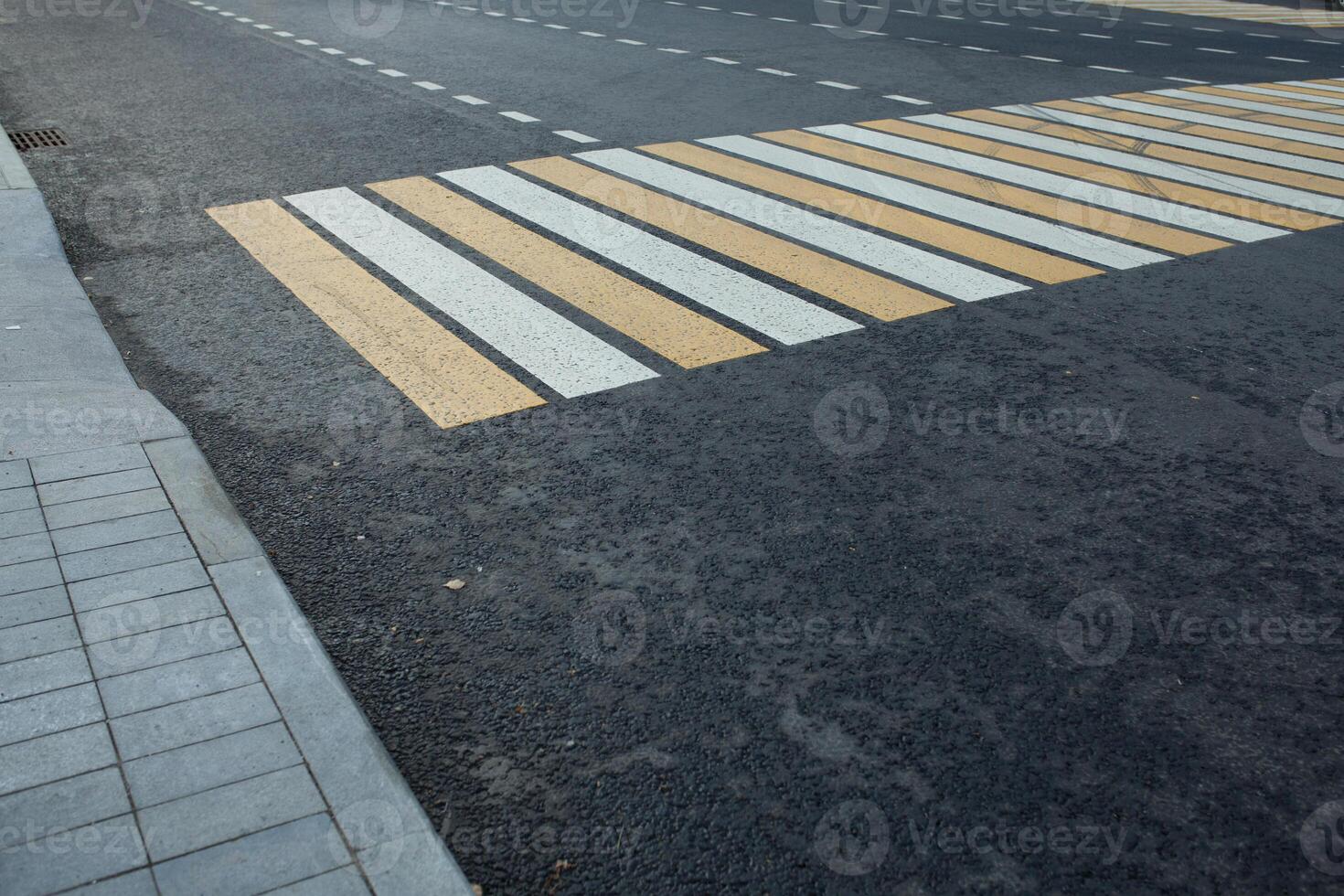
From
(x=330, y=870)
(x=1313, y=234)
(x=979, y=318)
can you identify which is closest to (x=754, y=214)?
(x=979, y=318)

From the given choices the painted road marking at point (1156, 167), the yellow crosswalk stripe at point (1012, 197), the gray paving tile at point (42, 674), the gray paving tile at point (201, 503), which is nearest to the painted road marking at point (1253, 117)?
the painted road marking at point (1156, 167)

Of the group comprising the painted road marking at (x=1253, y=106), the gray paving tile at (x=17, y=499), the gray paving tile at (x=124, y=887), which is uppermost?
the painted road marking at (x=1253, y=106)

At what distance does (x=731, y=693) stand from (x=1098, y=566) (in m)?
1.57

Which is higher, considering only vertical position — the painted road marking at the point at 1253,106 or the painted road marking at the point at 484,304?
the painted road marking at the point at 1253,106

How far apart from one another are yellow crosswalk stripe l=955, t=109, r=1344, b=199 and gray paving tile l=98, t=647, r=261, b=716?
8.19 meters

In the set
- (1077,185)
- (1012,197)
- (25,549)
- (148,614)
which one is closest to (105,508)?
(25,549)

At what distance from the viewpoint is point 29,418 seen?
4.58 meters

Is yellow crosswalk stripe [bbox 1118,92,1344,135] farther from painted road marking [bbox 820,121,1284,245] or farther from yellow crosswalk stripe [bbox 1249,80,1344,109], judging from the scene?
painted road marking [bbox 820,121,1284,245]

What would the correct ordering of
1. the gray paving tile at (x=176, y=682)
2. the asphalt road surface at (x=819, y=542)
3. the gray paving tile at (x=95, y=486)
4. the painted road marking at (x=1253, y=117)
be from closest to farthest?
the asphalt road surface at (x=819, y=542) < the gray paving tile at (x=176, y=682) < the gray paving tile at (x=95, y=486) < the painted road marking at (x=1253, y=117)

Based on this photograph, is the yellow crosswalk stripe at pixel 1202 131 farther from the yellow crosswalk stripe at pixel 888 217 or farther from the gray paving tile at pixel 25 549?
the gray paving tile at pixel 25 549

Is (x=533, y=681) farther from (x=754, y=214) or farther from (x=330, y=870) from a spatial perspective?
(x=754, y=214)

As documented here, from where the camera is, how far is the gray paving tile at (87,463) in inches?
166

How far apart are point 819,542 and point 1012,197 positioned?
531 centimetres

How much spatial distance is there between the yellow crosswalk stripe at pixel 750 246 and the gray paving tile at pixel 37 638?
171 inches
